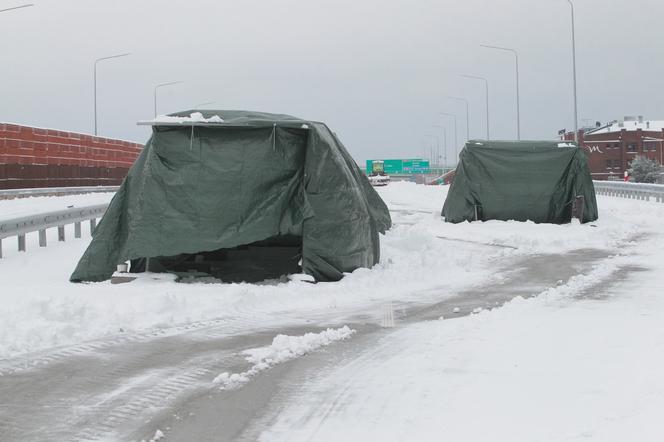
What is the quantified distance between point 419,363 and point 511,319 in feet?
7.38

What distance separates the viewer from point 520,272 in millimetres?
13148

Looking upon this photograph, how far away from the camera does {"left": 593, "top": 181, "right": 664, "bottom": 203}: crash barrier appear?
31.5 metres

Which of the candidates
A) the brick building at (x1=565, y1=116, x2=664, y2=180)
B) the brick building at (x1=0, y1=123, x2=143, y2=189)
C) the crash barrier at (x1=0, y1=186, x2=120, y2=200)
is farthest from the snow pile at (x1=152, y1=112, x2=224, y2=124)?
the brick building at (x1=565, y1=116, x2=664, y2=180)

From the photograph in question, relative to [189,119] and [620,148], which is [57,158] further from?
[620,148]

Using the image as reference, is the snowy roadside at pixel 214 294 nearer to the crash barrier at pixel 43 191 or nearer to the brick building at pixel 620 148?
the crash barrier at pixel 43 191

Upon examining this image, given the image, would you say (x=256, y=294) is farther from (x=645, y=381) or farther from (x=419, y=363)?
(x=645, y=381)

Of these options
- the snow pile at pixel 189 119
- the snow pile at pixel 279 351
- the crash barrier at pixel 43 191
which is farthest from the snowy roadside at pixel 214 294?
the crash barrier at pixel 43 191

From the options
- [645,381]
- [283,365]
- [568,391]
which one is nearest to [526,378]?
[568,391]

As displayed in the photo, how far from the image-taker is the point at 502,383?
20.4ft

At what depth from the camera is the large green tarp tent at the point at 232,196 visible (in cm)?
1127

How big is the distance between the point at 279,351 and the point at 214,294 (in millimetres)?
2878

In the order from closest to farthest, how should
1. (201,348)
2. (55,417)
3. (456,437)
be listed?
(456,437), (55,417), (201,348)

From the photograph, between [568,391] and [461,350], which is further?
[461,350]

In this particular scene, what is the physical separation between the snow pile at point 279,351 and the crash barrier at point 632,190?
25730 mm
